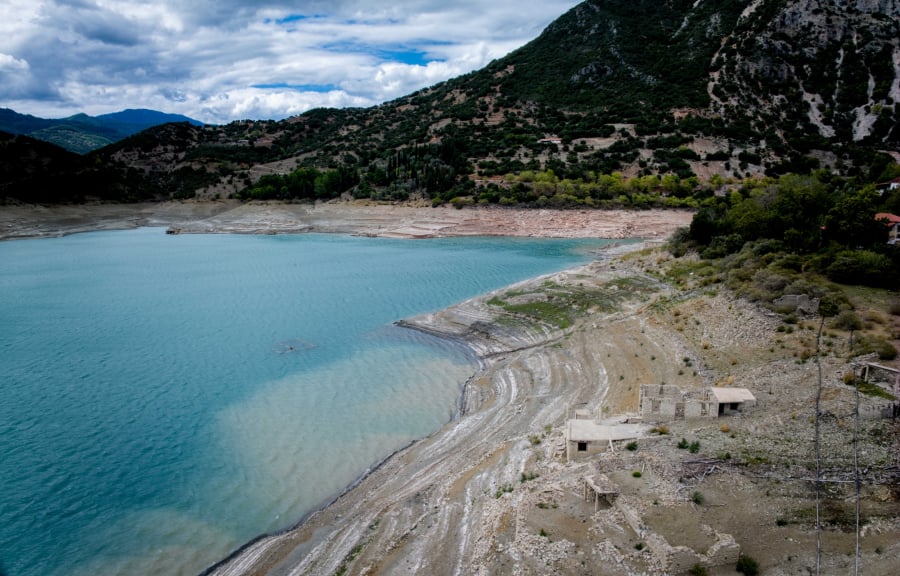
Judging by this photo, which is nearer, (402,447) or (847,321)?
(402,447)

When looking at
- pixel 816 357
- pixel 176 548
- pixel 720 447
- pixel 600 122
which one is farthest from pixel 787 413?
pixel 600 122

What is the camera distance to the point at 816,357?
16.6 metres

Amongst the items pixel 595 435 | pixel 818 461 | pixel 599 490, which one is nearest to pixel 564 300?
pixel 595 435

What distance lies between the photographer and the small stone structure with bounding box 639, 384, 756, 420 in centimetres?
1436

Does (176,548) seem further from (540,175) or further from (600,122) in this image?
(600,122)

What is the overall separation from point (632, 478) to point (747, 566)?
278cm

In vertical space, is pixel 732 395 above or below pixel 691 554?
above

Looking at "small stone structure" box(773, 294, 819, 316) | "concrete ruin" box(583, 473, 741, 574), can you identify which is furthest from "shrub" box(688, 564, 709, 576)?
"small stone structure" box(773, 294, 819, 316)

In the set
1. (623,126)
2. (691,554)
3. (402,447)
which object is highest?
(623,126)

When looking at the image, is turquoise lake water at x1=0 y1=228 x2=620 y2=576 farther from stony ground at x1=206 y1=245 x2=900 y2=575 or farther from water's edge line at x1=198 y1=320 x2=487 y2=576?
stony ground at x1=206 y1=245 x2=900 y2=575

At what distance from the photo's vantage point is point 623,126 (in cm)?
8762

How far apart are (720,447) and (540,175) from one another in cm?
6314

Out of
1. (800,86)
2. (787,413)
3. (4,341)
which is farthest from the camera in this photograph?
(800,86)

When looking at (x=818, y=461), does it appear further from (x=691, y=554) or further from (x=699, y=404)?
(x=691, y=554)
